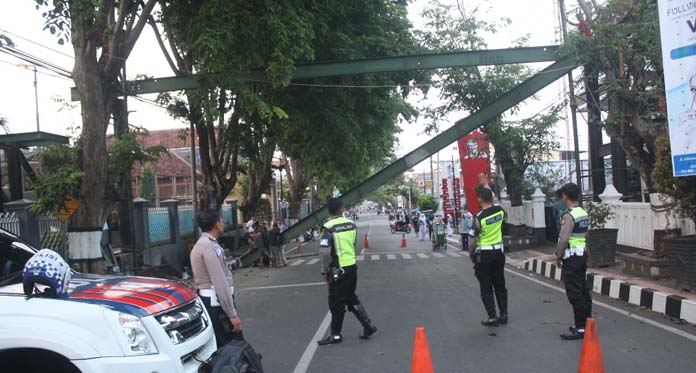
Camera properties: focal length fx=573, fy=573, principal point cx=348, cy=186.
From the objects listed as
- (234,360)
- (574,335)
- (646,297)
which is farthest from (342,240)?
(646,297)

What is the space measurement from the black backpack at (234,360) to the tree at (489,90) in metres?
17.3

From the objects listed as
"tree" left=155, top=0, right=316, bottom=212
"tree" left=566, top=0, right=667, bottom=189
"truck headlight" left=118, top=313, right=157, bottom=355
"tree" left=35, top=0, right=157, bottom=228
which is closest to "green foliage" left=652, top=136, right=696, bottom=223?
"tree" left=566, top=0, right=667, bottom=189

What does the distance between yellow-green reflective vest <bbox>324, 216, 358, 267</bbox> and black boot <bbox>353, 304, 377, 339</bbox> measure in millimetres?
563

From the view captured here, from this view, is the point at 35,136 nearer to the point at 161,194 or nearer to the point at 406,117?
the point at 406,117

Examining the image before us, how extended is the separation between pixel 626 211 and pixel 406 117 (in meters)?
11.3

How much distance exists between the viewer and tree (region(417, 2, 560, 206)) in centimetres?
2055

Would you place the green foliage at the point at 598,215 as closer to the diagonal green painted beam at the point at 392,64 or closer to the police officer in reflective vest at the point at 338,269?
the diagonal green painted beam at the point at 392,64

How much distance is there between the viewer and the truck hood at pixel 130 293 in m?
3.61

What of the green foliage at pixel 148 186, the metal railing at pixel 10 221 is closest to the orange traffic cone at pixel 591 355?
the metal railing at pixel 10 221

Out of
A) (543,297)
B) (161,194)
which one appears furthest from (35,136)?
(161,194)

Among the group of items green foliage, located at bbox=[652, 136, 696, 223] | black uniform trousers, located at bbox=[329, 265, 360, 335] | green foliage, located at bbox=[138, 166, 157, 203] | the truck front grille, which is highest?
green foliage, located at bbox=[138, 166, 157, 203]

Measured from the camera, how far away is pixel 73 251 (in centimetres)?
1103

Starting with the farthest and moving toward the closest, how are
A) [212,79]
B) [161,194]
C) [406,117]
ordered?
[161,194] → [406,117] → [212,79]

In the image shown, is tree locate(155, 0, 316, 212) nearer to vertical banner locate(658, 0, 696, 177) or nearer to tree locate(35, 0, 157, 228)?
tree locate(35, 0, 157, 228)
